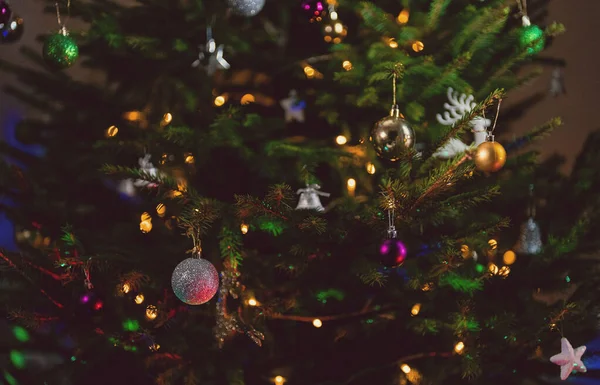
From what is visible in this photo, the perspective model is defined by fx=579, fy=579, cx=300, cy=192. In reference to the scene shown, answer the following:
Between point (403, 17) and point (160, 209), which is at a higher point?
point (403, 17)

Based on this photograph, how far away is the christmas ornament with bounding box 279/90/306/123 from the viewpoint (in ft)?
4.42

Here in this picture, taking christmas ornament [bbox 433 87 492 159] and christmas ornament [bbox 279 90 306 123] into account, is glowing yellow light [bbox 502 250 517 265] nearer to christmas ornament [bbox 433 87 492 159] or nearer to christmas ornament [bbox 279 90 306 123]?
christmas ornament [bbox 433 87 492 159]

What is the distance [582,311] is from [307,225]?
0.56 meters

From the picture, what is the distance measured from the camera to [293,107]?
4.64ft

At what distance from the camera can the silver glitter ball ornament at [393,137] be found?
92 cm

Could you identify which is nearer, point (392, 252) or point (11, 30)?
point (392, 252)

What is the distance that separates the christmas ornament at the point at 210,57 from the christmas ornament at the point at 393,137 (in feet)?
1.33

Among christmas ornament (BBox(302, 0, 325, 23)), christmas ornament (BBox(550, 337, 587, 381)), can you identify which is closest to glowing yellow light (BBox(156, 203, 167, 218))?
christmas ornament (BBox(302, 0, 325, 23))

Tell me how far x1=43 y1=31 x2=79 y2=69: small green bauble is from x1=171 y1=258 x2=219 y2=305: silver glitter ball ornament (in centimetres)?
47

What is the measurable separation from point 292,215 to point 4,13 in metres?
0.76

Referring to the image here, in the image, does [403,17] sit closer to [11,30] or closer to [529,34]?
[529,34]

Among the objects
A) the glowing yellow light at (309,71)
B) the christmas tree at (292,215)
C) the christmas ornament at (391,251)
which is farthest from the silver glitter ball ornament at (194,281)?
the glowing yellow light at (309,71)

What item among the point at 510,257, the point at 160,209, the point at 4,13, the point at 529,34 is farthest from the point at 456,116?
the point at 4,13

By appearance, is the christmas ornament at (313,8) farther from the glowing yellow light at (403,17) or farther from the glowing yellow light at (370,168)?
the glowing yellow light at (370,168)
